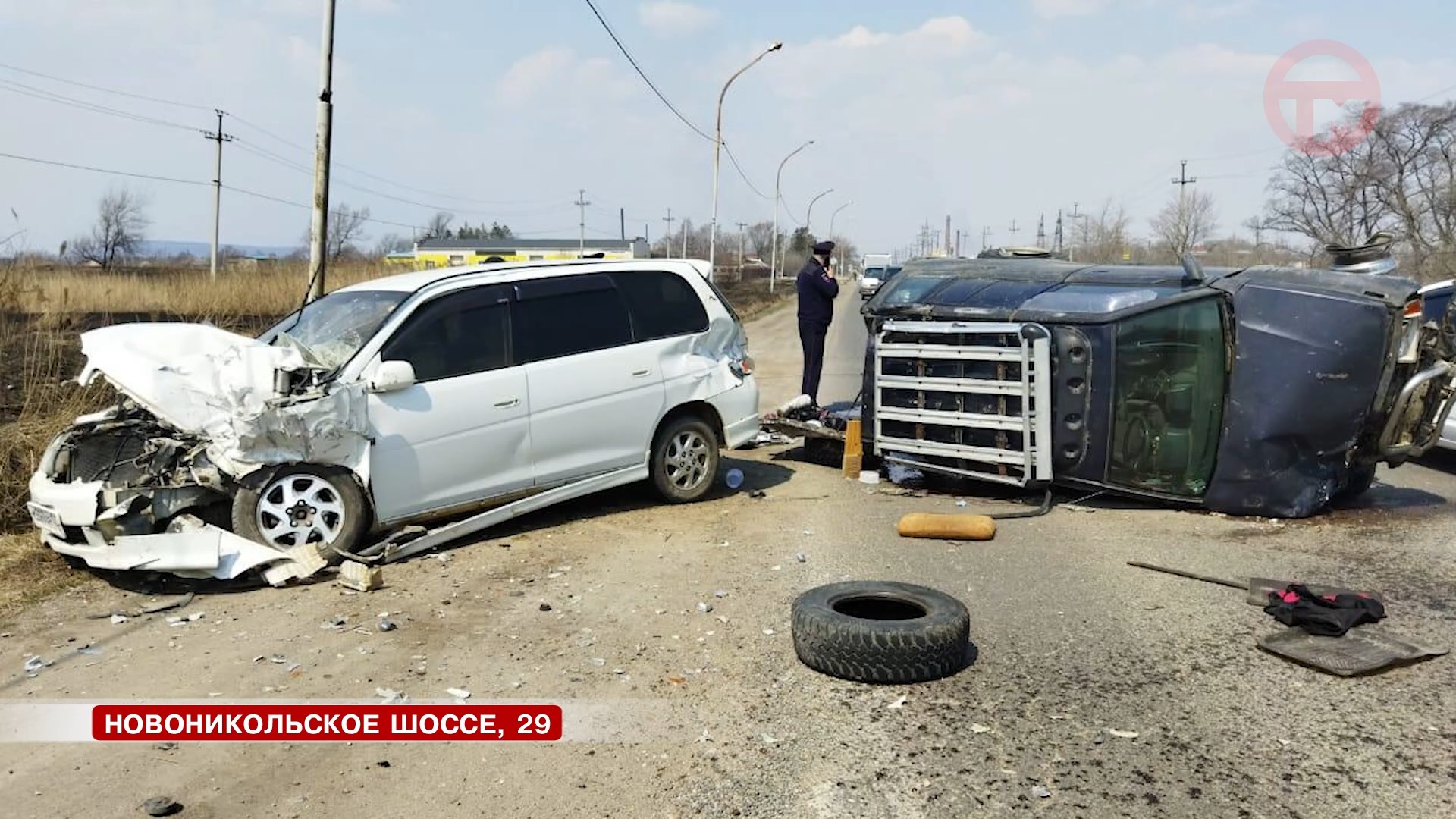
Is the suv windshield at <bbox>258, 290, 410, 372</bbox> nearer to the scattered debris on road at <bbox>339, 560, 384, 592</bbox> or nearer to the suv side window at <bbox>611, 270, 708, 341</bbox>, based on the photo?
the scattered debris on road at <bbox>339, 560, 384, 592</bbox>

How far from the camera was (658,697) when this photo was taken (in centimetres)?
442

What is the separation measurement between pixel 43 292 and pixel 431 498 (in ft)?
30.8

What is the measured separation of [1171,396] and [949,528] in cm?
203

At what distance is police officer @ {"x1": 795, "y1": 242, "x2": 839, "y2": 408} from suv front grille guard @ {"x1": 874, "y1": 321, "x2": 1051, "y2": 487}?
275cm

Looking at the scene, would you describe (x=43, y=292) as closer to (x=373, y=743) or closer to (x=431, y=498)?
(x=431, y=498)

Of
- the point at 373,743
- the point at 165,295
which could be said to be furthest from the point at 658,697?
the point at 165,295

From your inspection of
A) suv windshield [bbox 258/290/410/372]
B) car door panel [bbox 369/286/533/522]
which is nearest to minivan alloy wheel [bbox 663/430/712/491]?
car door panel [bbox 369/286/533/522]

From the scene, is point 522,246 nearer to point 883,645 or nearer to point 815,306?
point 815,306

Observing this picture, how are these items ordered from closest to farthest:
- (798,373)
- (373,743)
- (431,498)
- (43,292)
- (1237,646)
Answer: (373,743) → (1237,646) → (431,498) → (43,292) → (798,373)

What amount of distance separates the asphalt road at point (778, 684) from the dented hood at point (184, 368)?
3.67 ft

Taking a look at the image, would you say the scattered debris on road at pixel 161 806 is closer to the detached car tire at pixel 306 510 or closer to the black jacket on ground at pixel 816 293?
the detached car tire at pixel 306 510

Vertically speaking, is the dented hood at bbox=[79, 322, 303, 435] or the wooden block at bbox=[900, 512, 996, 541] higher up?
the dented hood at bbox=[79, 322, 303, 435]

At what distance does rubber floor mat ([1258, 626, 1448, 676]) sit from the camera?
4.66m

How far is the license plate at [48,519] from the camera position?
588cm
